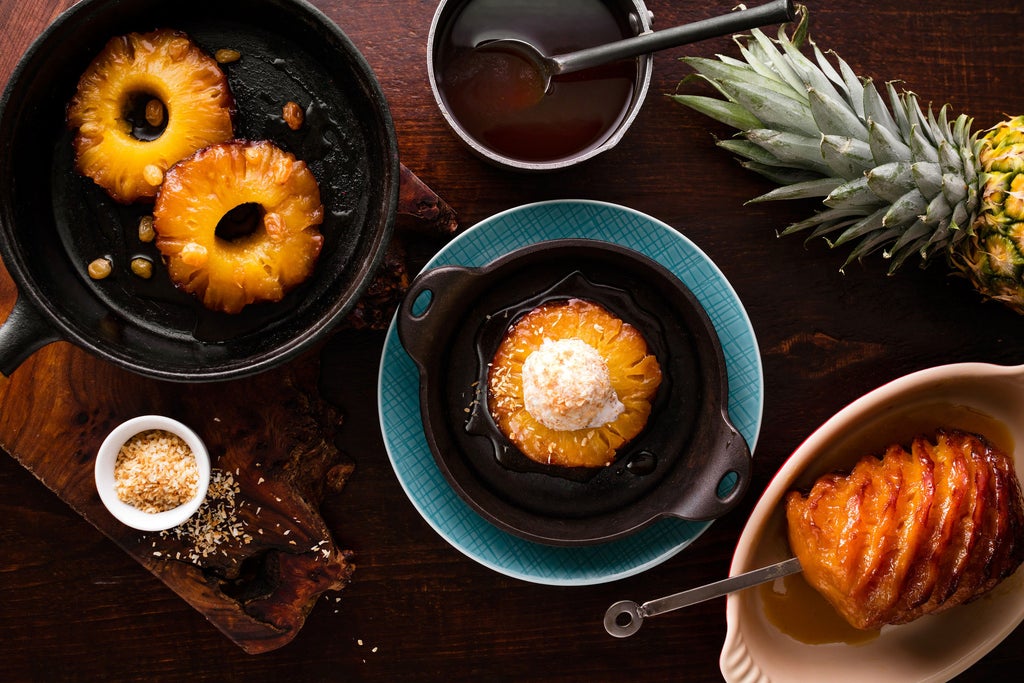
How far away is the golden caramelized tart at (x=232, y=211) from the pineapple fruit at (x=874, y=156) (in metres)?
1.09

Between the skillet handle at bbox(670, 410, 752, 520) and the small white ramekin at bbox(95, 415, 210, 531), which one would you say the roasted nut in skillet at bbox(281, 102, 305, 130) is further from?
the skillet handle at bbox(670, 410, 752, 520)

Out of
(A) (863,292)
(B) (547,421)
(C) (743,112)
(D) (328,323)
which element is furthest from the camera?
(A) (863,292)

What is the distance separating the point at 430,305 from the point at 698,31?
0.93 m

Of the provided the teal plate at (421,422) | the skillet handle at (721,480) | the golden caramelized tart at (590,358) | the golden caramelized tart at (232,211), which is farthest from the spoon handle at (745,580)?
the golden caramelized tart at (232,211)

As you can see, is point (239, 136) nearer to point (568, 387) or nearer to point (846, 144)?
point (568, 387)

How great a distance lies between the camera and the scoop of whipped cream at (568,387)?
1.91m

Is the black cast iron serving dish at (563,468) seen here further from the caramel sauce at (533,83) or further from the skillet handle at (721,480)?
the caramel sauce at (533,83)

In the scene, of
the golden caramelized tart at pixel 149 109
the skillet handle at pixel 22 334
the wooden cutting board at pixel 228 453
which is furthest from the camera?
the wooden cutting board at pixel 228 453

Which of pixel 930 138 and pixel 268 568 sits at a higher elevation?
pixel 930 138

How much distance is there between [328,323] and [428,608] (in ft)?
3.25

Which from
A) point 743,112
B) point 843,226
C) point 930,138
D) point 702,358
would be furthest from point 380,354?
point 930,138

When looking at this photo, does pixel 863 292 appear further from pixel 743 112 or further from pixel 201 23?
pixel 201 23

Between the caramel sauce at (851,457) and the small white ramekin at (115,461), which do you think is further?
the caramel sauce at (851,457)

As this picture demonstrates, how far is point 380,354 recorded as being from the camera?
224cm
